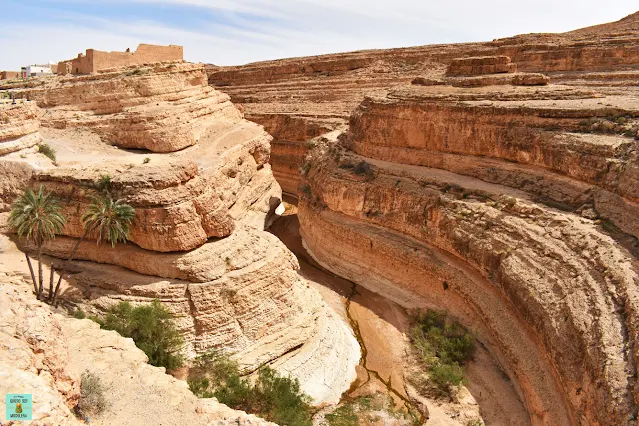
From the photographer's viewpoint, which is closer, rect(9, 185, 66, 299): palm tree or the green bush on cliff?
the green bush on cliff

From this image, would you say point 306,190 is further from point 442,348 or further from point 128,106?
point 442,348

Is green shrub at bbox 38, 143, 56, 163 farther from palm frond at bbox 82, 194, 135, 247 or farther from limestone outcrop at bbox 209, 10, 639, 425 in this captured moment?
limestone outcrop at bbox 209, 10, 639, 425

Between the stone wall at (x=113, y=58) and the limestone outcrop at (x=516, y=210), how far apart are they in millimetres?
9372

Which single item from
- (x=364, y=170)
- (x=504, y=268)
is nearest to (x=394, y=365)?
(x=504, y=268)

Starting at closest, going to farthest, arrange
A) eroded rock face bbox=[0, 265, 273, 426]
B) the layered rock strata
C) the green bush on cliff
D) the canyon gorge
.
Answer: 1. eroded rock face bbox=[0, 265, 273, 426]
2. the canyon gorge
3. the green bush on cliff
4. the layered rock strata

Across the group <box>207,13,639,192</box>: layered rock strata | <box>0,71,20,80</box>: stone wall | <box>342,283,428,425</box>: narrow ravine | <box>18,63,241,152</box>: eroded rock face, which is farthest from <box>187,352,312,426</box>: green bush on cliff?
<box>0,71,20,80</box>: stone wall

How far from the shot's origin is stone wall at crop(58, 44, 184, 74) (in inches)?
850

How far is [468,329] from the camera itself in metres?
16.6

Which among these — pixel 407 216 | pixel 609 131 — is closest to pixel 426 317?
Answer: pixel 407 216

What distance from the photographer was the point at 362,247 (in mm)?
20703

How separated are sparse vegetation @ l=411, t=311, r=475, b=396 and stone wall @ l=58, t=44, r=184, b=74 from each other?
17.6 m

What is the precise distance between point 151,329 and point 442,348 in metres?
9.13

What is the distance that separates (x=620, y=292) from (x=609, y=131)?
21.5 ft

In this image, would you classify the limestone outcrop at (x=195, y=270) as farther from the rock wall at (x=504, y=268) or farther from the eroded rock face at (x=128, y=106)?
the rock wall at (x=504, y=268)
